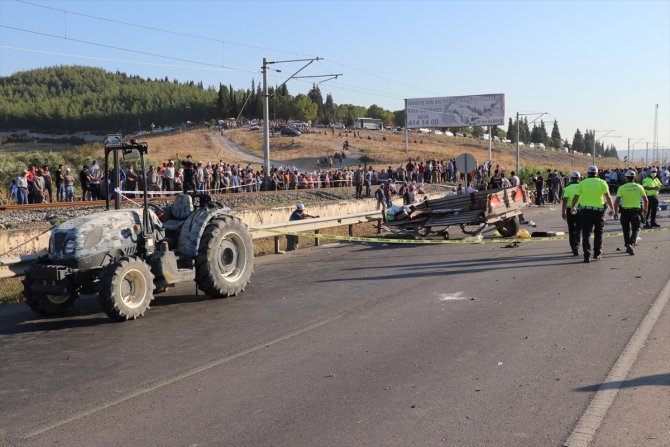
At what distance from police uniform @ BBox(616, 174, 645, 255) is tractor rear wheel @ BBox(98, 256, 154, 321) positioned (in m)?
10.5

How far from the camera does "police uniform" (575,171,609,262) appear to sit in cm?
1387

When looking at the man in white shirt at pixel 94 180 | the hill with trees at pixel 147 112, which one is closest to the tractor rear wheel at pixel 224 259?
the man in white shirt at pixel 94 180

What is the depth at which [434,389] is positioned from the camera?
607 centimetres

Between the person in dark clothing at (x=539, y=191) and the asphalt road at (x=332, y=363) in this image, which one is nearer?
the asphalt road at (x=332, y=363)

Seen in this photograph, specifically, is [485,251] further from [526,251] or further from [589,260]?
[589,260]

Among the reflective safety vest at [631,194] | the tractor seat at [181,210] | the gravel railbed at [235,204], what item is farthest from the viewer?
the gravel railbed at [235,204]

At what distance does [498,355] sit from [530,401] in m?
1.41

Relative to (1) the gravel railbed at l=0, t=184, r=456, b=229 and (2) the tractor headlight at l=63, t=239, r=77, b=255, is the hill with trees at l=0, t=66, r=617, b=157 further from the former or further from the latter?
(2) the tractor headlight at l=63, t=239, r=77, b=255

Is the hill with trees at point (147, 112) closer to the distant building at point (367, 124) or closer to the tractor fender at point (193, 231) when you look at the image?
the distant building at point (367, 124)

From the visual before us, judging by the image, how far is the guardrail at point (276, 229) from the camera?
34.0ft

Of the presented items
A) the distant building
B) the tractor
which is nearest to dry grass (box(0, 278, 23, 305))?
the tractor

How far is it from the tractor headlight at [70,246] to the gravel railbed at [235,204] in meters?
3.59

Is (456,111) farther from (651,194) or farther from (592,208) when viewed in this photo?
(592,208)

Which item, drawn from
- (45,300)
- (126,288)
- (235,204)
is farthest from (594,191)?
(235,204)
